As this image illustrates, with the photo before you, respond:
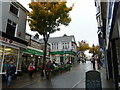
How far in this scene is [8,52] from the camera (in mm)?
10797

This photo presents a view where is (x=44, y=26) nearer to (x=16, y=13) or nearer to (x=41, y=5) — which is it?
(x=41, y=5)

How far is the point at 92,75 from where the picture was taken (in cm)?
450

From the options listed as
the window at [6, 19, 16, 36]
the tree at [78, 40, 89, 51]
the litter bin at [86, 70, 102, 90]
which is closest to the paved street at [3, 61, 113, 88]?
the litter bin at [86, 70, 102, 90]

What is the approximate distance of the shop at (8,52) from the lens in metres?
9.89

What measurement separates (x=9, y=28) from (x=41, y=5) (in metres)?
4.48

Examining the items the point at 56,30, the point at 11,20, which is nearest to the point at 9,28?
the point at 11,20

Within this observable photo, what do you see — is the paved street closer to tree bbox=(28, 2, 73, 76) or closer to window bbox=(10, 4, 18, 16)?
tree bbox=(28, 2, 73, 76)

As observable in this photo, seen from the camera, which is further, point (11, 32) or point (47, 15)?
point (11, 32)

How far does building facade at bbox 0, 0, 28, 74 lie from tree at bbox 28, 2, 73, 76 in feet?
5.54

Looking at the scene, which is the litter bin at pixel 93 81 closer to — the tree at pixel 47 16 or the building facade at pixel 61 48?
the tree at pixel 47 16

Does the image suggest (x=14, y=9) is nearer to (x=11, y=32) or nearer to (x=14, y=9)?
(x=14, y=9)

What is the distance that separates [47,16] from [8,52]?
5655 millimetres

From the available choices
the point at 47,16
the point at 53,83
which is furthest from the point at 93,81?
the point at 47,16

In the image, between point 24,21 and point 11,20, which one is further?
point 24,21
